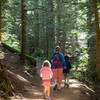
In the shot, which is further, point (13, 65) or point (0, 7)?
point (0, 7)

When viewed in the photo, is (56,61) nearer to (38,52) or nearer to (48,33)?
(48,33)

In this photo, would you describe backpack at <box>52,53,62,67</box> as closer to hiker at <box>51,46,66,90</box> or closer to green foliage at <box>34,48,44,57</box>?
hiker at <box>51,46,66,90</box>

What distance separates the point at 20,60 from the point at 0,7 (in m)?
6.77

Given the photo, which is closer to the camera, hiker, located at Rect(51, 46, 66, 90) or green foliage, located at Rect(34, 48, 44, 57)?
hiker, located at Rect(51, 46, 66, 90)


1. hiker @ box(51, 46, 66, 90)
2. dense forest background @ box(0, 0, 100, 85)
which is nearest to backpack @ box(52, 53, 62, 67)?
hiker @ box(51, 46, 66, 90)

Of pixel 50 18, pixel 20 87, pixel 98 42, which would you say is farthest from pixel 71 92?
pixel 50 18

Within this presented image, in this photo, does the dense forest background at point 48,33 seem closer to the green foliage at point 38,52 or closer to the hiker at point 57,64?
the green foliage at point 38,52

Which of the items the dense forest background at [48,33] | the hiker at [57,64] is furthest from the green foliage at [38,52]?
the hiker at [57,64]

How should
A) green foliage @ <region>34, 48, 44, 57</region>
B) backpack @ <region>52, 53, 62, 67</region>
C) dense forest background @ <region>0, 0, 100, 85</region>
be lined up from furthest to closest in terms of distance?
green foliage @ <region>34, 48, 44, 57</region>, dense forest background @ <region>0, 0, 100, 85</region>, backpack @ <region>52, 53, 62, 67</region>

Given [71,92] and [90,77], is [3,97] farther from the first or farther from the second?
[90,77]

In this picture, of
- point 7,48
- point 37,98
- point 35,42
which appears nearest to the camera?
point 37,98

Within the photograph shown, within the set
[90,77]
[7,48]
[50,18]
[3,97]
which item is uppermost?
[50,18]

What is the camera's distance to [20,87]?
9.10 m

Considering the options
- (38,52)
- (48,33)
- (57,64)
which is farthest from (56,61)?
(38,52)
